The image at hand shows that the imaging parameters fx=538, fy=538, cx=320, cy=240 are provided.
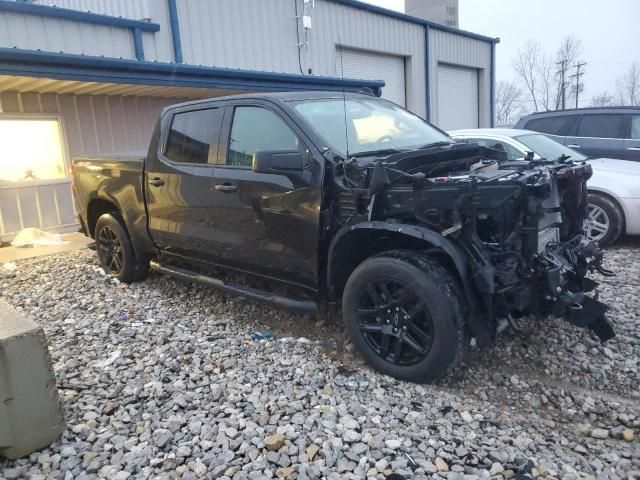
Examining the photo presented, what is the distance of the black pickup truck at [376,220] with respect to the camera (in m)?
3.29

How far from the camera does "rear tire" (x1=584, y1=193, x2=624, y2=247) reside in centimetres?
671

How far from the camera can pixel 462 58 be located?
1947cm

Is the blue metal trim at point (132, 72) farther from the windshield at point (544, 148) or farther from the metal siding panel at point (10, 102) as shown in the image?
the windshield at point (544, 148)

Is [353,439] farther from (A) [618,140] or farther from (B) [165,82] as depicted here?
(A) [618,140]

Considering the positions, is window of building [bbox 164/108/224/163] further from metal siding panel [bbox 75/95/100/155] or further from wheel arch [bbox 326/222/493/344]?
metal siding panel [bbox 75/95/100/155]

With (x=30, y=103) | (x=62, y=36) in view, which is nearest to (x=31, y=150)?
(x=30, y=103)

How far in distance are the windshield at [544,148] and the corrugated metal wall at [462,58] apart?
11.0 metres

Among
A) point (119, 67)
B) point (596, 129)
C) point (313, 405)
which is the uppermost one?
point (119, 67)

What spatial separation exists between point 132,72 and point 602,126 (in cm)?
766

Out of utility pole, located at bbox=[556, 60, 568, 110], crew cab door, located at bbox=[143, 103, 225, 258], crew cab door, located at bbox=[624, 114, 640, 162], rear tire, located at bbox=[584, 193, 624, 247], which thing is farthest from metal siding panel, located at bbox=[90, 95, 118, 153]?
utility pole, located at bbox=[556, 60, 568, 110]

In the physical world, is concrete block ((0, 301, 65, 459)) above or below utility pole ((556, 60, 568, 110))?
below

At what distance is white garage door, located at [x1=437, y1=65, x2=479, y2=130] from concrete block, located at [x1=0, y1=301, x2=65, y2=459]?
17123 millimetres

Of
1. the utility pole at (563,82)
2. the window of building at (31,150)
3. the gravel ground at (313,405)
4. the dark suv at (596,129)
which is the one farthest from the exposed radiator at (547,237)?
the utility pole at (563,82)

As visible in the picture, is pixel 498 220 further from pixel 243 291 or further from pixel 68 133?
pixel 68 133
